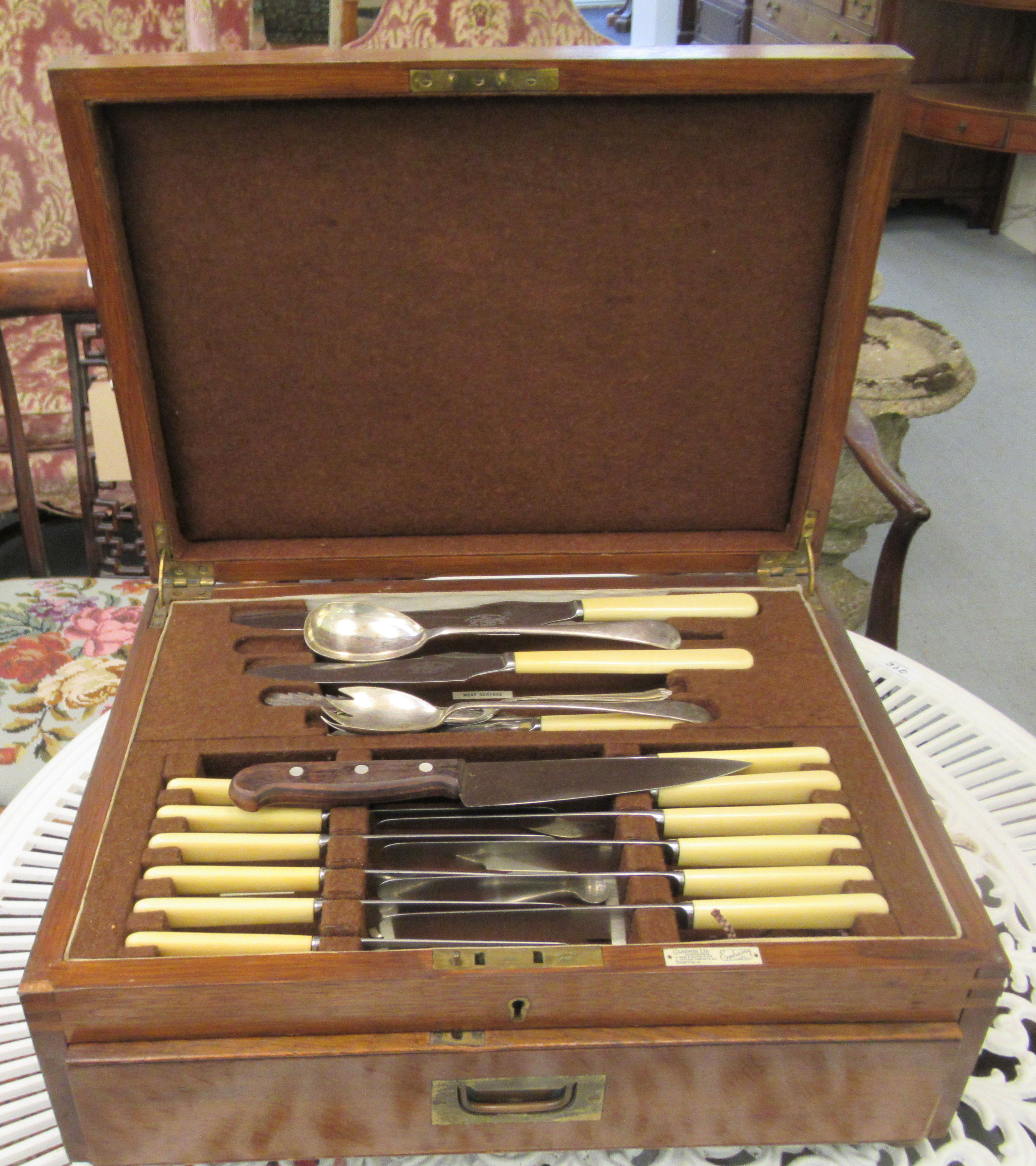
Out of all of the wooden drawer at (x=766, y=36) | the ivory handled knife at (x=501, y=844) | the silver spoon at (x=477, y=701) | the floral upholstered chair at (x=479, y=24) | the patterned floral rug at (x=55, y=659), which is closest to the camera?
the ivory handled knife at (x=501, y=844)

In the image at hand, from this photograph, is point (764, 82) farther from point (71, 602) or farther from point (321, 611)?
point (71, 602)

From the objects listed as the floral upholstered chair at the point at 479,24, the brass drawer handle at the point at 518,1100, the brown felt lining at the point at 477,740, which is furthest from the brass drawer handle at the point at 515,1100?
the floral upholstered chair at the point at 479,24

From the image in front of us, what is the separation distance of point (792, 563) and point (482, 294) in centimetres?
36

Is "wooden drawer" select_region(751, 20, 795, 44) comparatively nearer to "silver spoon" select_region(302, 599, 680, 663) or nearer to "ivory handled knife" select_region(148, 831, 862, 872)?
"silver spoon" select_region(302, 599, 680, 663)

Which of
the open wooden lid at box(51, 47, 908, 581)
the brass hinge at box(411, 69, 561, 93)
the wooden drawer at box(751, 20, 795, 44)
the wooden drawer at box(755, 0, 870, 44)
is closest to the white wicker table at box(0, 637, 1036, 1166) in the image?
the open wooden lid at box(51, 47, 908, 581)

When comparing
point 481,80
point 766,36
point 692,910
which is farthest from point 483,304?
point 766,36

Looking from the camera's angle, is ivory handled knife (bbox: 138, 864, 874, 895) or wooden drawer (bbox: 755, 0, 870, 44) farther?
wooden drawer (bbox: 755, 0, 870, 44)

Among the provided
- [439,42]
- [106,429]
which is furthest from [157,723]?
[439,42]

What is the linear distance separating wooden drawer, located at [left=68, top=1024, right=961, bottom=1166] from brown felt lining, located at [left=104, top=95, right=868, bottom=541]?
476 mm

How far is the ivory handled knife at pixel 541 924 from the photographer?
0.66m

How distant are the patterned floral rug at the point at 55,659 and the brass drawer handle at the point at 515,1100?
2.05 ft

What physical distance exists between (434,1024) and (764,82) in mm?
660

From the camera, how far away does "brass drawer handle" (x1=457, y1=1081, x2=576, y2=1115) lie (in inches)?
26.1

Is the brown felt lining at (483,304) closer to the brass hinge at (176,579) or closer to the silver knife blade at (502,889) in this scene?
the brass hinge at (176,579)
